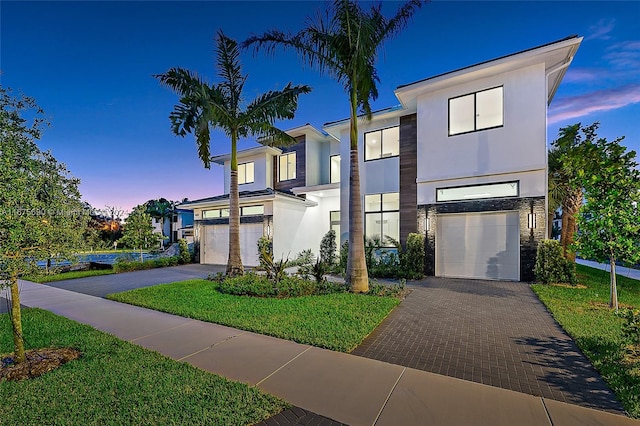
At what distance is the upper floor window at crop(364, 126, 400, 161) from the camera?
41.8 feet

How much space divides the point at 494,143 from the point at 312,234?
1075cm

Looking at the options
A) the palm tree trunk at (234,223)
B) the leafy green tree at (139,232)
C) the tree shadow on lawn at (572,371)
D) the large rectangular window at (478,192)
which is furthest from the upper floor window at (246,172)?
the tree shadow on lawn at (572,371)

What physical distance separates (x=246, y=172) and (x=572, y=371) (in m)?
18.3

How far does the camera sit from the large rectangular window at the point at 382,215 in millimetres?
12594

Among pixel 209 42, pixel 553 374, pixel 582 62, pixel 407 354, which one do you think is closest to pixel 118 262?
pixel 209 42

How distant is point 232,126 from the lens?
1005 centimetres

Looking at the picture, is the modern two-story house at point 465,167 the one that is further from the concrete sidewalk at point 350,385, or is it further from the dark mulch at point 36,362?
the dark mulch at point 36,362

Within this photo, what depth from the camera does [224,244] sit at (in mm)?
16391

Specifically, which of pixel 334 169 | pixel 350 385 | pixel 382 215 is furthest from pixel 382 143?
pixel 350 385

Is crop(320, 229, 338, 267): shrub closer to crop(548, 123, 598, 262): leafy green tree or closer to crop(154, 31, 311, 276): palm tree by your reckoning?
crop(154, 31, 311, 276): palm tree

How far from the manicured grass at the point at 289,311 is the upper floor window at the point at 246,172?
36.9 ft

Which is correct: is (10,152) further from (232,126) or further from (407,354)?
(232,126)

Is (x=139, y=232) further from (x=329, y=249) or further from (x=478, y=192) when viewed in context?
(x=478, y=192)

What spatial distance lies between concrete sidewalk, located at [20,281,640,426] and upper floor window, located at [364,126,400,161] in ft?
34.3
